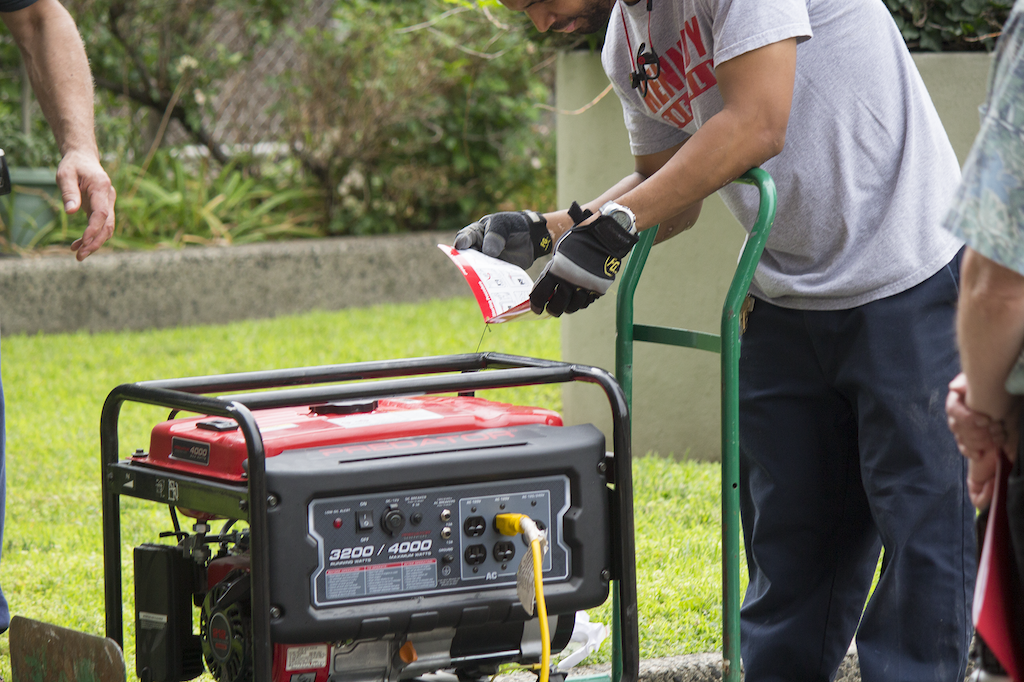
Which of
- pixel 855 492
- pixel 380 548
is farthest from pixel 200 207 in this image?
pixel 380 548

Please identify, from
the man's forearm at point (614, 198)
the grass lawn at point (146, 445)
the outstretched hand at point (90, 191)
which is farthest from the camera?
the grass lawn at point (146, 445)

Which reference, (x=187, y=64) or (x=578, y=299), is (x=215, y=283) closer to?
(x=187, y=64)

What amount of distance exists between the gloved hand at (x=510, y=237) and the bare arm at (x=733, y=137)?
0.98ft

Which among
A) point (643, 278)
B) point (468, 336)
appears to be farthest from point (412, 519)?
point (468, 336)

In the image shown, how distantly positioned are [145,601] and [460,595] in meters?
0.60

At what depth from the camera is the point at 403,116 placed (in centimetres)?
798

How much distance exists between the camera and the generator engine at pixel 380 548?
5.70 feet

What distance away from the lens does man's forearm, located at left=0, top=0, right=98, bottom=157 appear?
2650 mm

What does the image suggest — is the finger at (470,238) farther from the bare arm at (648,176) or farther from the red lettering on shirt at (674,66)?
the red lettering on shirt at (674,66)

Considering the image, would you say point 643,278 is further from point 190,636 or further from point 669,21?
point 190,636

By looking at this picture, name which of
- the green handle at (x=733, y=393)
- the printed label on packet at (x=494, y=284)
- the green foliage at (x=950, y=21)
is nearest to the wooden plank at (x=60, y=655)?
the printed label on packet at (x=494, y=284)

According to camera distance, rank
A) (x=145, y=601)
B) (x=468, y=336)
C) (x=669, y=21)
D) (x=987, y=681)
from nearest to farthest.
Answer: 1. (x=987, y=681)
2. (x=145, y=601)
3. (x=669, y=21)
4. (x=468, y=336)

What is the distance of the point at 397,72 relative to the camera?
7996 mm

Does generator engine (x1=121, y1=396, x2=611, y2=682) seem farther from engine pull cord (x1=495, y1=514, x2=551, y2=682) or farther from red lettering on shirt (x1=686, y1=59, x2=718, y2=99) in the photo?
red lettering on shirt (x1=686, y1=59, x2=718, y2=99)
